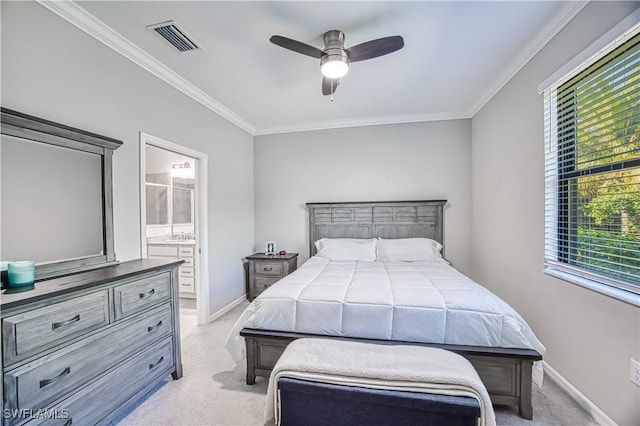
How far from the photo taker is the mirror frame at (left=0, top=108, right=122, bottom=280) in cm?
156

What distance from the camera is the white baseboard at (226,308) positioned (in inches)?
136

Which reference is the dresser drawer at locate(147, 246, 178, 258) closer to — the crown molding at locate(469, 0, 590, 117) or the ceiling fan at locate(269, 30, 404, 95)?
the ceiling fan at locate(269, 30, 404, 95)

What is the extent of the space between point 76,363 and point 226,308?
7.65 feet

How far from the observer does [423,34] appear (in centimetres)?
219

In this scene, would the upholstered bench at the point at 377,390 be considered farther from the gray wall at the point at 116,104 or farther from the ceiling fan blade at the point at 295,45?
the ceiling fan blade at the point at 295,45

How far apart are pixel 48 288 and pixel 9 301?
222 millimetres

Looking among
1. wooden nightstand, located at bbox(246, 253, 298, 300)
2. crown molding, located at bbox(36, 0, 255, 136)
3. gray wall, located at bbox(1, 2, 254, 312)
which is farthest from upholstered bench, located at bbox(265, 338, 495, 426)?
crown molding, located at bbox(36, 0, 255, 136)

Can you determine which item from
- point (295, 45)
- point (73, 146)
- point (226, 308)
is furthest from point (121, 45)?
point (226, 308)

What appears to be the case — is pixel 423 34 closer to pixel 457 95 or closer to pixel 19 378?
pixel 457 95

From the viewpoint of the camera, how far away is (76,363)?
1.47 metres

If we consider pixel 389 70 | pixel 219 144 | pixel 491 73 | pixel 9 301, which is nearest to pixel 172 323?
pixel 9 301

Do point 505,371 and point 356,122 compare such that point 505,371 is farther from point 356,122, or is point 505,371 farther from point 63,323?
point 356,122

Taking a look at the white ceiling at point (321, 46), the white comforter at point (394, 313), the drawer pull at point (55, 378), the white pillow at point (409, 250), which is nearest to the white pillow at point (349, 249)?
the white pillow at point (409, 250)

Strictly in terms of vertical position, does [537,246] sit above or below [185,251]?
above
